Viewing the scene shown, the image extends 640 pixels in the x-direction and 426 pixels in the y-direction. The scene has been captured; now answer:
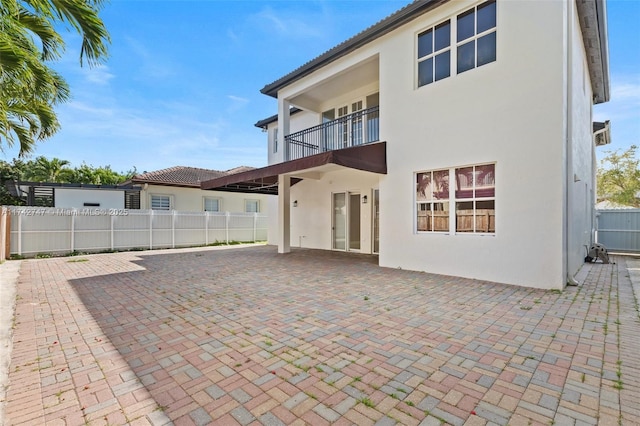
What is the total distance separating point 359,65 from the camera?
35.5 feet

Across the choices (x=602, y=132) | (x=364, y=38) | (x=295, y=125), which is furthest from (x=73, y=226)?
(x=602, y=132)

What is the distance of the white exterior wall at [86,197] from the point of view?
19.8 metres

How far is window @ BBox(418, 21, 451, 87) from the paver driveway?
236 inches

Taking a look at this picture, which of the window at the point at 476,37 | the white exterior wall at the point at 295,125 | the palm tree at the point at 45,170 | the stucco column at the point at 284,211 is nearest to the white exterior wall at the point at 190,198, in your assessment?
the white exterior wall at the point at 295,125

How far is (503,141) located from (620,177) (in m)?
27.2

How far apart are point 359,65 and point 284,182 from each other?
5761 mm

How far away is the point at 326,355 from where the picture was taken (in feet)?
11.9

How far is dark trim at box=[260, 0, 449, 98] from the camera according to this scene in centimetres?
855

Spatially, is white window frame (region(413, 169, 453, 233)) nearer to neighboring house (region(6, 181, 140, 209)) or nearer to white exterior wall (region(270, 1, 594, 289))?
white exterior wall (region(270, 1, 594, 289))

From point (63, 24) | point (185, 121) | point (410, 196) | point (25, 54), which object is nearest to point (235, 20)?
point (63, 24)

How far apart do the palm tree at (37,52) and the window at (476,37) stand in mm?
8505

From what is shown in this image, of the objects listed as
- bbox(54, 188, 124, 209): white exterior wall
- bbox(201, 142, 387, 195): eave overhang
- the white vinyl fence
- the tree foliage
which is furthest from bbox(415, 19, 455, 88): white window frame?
the tree foliage

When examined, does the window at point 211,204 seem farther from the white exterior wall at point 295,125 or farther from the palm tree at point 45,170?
the palm tree at point 45,170

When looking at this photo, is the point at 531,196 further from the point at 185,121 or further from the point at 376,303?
the point at 185,121
